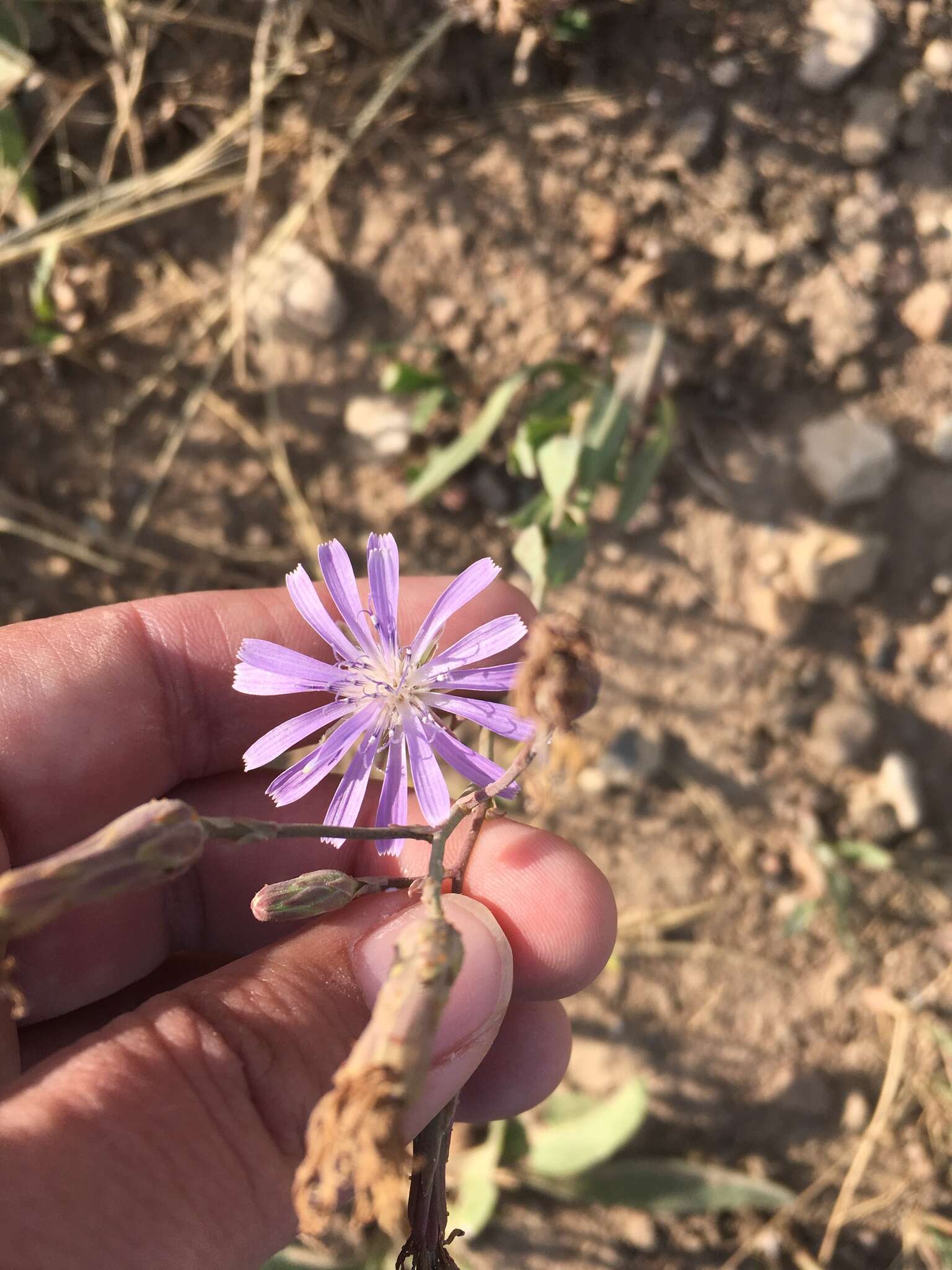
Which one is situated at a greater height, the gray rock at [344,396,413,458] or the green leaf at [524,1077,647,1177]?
the gray rock at [344,396,413,458]

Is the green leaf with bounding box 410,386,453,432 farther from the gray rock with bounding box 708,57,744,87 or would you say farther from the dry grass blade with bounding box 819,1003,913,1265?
the dry grass blade with bounding box 819,1003,913,1265

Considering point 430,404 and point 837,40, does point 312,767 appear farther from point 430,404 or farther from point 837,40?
point 837,40

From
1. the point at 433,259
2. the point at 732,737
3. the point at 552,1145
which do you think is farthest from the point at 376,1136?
the point at 433,259

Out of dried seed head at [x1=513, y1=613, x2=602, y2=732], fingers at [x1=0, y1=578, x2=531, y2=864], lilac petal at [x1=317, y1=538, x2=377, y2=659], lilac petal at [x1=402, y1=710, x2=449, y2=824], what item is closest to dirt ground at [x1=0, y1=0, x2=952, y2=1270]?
fingers at [x1=0, y1=578, x2=531, y2=864]

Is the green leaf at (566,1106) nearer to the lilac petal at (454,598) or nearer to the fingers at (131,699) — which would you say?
the fingers at (131,699)

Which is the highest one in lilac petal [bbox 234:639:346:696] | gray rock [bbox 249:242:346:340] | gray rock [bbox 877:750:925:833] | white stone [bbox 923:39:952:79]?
white stone [bbox 923:39:952:79]

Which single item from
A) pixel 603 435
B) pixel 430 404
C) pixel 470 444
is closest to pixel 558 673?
pixel 603 435

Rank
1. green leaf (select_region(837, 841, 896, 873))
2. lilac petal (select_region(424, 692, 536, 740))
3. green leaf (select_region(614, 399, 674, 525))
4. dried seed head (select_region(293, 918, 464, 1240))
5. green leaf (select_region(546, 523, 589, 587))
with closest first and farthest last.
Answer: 1. dried seed head (select_region(293, 918, 464, 1240))
2. lilac petal (select_region(424, 692, 536, 740))
3. green leaf (select_region(546, 523, 589, 587))
4. green leaf (select_region(614, 399, 674, 525))
5. green leaf (select_region(837, 841, 896, 873))
